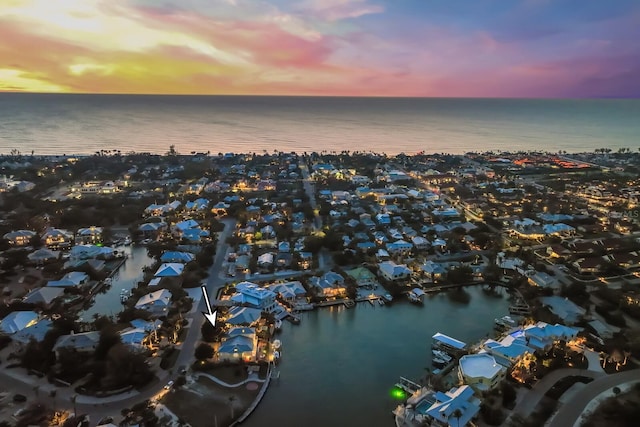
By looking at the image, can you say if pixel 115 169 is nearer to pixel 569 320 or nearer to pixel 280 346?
pixel 280 346

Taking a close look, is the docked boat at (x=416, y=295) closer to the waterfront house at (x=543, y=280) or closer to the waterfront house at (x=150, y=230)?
the waterfront house at (x=543, y=280)

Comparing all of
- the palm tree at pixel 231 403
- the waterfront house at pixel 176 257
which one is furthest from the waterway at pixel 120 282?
the palm tree at pixel 231 403

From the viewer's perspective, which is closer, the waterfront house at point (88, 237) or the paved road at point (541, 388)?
the paved road at point (541, 388)

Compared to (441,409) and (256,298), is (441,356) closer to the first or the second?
(441,409)

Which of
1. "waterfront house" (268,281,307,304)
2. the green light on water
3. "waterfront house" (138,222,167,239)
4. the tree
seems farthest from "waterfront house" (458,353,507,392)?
"waterfront house" (138,222,167,239)

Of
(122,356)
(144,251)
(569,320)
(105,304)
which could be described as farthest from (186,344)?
(569,320)

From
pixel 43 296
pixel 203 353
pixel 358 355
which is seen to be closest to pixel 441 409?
pixel 358 355

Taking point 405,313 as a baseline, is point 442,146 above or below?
above
